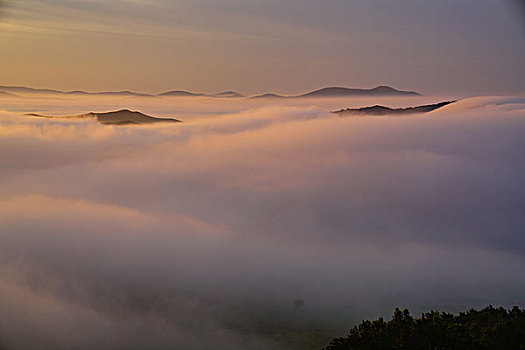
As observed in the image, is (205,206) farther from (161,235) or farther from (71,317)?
(71,317)

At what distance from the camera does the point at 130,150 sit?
85062 millimetres

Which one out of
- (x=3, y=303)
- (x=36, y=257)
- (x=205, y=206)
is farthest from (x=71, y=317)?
(x=205, y=206)

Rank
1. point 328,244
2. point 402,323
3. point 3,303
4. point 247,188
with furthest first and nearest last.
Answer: point 247,188
point 328,244
point 3,303
point 402,323

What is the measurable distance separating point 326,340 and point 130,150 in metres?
59.1

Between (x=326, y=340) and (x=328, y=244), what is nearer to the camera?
(x=326, y=340)

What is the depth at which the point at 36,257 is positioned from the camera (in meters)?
61.1

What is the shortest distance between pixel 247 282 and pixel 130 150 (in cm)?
3739

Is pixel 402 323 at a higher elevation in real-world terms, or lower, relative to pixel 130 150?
lower

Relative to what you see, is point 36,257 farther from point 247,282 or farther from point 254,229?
point 254,229

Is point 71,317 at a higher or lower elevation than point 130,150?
lower

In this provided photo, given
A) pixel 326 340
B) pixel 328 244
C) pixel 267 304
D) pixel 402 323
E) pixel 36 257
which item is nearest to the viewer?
pixel 402 323

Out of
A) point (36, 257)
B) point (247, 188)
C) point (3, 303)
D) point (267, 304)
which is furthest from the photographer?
point (247, 188)

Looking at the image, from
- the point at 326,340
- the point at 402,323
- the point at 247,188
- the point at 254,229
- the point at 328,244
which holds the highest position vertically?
the point at 247,188

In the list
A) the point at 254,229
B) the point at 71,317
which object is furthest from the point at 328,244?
the point at 71,317
